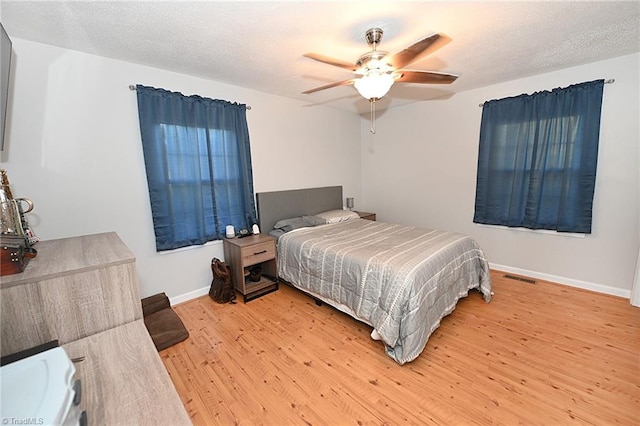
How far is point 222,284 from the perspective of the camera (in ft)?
9.67

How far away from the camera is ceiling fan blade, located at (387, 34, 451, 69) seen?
155cm

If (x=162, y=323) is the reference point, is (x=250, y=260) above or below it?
above

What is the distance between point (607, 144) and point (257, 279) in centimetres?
420

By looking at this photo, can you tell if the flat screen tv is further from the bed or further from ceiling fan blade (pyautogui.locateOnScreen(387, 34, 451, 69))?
ceiling fan blade (pyautogui.locateOnScreen(387, 34, 451, 69))

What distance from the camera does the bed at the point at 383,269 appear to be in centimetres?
196

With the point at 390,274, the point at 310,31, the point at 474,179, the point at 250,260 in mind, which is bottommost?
the point at 250,260

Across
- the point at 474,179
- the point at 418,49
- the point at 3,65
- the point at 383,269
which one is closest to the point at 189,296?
the point at 383,269

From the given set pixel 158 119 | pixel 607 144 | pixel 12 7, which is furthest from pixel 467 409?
pixel 12 7

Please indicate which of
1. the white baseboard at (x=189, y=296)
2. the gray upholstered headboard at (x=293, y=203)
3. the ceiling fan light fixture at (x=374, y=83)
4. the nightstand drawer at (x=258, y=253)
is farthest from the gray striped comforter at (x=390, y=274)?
the ceiling fan light fixture at (x=374, y=83)

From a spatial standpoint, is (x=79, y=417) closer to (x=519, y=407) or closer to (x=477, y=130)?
(x=519, y=407)

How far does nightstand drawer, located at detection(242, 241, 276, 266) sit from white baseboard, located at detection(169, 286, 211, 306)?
0.71m

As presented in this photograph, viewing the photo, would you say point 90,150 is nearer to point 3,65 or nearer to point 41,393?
point 3,65

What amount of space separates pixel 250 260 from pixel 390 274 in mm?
1612

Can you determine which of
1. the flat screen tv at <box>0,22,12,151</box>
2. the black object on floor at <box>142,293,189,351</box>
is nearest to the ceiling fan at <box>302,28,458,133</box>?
the flat screen tv at <box>0,22,12,151</box>
